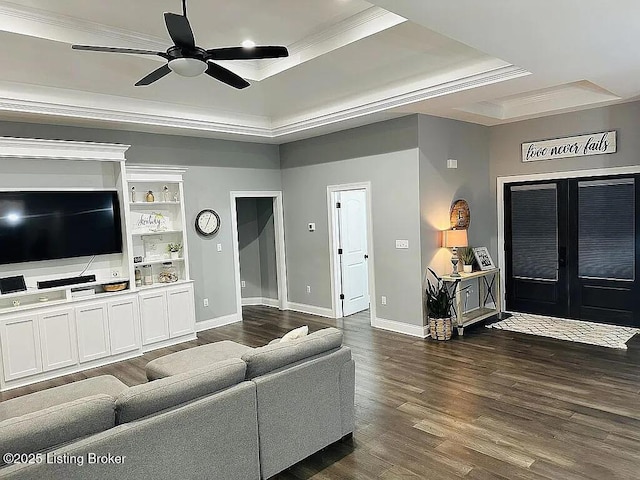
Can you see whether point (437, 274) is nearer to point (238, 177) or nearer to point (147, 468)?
point (238, 177)

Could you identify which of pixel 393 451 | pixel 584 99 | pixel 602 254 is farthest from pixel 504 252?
pixel 393 451

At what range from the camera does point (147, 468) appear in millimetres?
2252

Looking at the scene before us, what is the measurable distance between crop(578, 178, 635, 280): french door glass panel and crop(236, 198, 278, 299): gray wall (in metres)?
4.82

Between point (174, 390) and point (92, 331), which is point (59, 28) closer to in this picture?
point (174, 390)

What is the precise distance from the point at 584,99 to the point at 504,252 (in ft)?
7.88

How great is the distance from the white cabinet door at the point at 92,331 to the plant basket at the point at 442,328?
4.01 metres

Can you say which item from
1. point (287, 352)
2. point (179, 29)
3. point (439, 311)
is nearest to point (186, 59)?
point (179, 29)

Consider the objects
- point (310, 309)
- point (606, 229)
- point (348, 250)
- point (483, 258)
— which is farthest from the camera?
point (310, 309)

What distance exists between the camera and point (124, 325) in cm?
551

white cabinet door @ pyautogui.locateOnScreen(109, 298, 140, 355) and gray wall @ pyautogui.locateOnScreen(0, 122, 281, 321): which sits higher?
gray wall @ pyautogui.locateOnScreen(0, 122, 281, 321)

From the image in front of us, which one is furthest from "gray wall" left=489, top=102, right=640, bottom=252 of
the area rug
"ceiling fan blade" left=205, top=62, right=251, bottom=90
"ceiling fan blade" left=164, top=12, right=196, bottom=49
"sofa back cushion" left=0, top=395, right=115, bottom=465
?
"sofa back cushion" left=0, top=395, right=115, bottom=465

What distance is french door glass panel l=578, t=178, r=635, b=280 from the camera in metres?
5.83

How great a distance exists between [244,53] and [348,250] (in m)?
4.33

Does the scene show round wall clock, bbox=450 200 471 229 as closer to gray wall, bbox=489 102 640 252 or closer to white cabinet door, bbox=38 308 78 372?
gray wall, bbox=489 102 640 252
